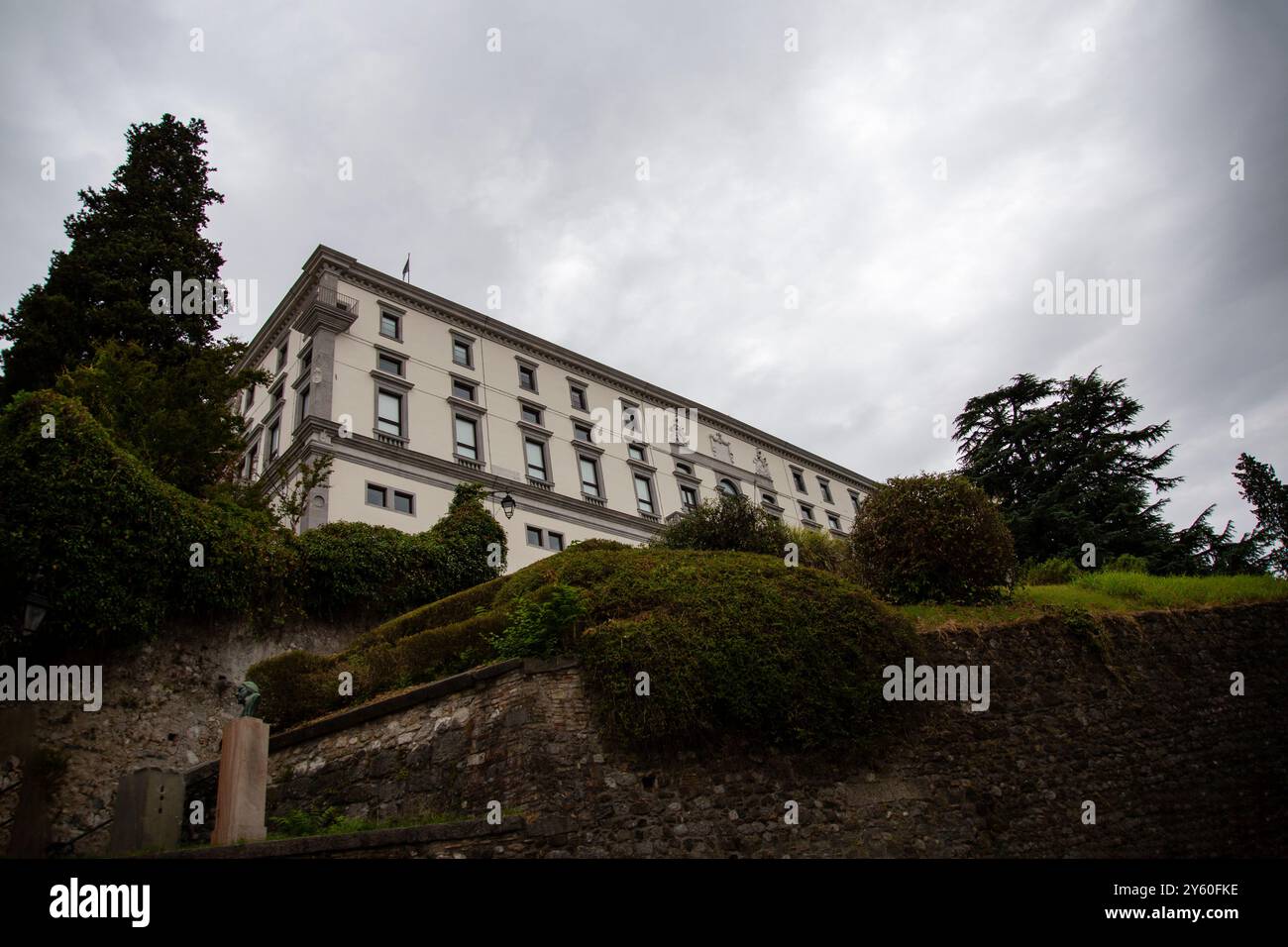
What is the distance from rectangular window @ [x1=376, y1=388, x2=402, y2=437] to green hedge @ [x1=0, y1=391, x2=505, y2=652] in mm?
13707

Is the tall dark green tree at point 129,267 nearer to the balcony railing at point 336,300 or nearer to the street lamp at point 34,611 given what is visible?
the balcony railing at point 336,300

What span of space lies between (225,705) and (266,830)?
16.3 ft

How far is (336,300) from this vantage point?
32.1 m

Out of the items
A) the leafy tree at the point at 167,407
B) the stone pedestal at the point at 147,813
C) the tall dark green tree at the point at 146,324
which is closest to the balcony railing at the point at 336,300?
the tall dark green tree at the point at 146,324

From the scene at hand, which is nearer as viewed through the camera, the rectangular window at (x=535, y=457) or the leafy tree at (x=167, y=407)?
the leafy tree at (x=167, y=407)

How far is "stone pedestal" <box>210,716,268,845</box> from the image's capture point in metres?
9.13

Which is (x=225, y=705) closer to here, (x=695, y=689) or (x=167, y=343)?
(x=695, y=689)

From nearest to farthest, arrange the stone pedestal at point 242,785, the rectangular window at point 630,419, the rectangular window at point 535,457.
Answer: the stone pedestal at point 242,785
the rectangular window at point 535,457
the rectangular window at point 630,419

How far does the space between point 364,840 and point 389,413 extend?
→ 25.0 metres

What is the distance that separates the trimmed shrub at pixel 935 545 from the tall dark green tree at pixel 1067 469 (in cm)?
1182

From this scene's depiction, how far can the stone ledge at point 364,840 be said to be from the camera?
8.15 meters

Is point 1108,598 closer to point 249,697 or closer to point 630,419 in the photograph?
point 249,697

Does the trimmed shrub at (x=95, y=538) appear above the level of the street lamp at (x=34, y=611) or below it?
above
